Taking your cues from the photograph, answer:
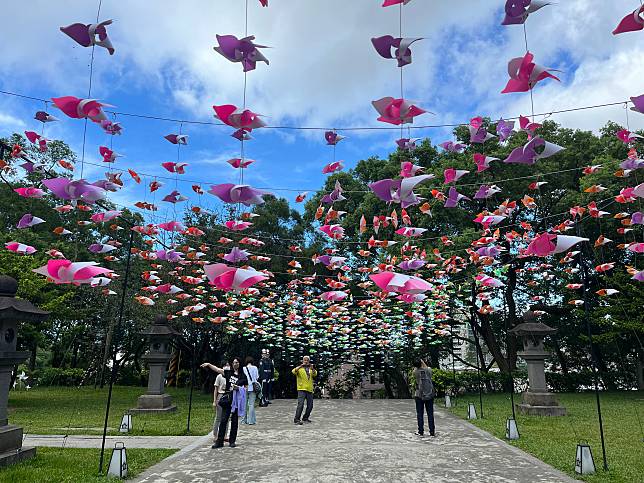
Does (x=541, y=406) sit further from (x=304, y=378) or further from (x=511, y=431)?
(x=304, y=378)

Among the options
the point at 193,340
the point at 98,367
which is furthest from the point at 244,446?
the point at 98,367

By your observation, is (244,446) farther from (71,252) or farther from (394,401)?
(71,252)

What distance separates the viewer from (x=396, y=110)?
4746 millimetres

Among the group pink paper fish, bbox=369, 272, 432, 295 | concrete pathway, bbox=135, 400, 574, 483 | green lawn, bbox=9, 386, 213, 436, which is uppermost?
pink paper fish, bbox=369, 272, 432, 295

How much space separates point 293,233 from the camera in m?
22.4

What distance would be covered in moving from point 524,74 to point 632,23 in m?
0.94

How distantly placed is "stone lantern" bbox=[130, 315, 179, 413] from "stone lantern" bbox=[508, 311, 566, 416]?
1001 centimetres

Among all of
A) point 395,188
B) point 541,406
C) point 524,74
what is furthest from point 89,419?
point 524,74

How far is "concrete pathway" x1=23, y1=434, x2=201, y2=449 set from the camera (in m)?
7.95

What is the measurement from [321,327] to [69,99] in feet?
48.1

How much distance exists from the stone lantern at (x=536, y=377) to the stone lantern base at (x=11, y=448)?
11139 mm

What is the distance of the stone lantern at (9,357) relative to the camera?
6.31 metres

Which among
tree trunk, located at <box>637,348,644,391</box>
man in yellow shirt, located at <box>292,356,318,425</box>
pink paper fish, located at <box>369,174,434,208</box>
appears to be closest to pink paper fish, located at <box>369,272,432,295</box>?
pink paper fish, located at <box>369,174,434,208</box>

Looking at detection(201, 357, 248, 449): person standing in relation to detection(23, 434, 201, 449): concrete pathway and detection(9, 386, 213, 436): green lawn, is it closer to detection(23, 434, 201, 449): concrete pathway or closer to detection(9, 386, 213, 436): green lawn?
detection(23, 434, 201, 449): concrete pathway
